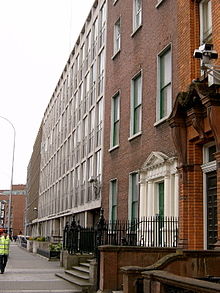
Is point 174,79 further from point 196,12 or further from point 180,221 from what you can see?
point 180,221

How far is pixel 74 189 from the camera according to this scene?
38375 mm

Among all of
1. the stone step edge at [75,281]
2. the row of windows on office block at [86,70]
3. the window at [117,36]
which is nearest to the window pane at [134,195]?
the stone step edge at [75,281]

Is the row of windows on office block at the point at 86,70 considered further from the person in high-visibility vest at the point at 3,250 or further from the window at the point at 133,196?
the person in high-visibility vest at the point at 3,250

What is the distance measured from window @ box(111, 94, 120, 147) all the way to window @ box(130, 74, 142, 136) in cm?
221

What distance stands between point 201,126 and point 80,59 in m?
28.2

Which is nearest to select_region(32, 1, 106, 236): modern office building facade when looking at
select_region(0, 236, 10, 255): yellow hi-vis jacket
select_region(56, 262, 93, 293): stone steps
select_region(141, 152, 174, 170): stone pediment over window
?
select_region(0, 236, 10, 255): yellow hi-vis jacket

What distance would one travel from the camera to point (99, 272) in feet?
44.1

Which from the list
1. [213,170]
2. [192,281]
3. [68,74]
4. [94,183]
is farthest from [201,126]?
[68,74]

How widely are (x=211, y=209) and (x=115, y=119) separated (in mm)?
10746

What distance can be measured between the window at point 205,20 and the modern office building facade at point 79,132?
15.4 metres

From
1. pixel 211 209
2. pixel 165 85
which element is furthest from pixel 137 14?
pixel 211 209

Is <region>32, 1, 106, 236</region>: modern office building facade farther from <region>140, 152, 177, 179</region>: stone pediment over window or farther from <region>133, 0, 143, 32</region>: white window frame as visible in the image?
<region>140, 152, 177, 179</region>: stone pediment over window

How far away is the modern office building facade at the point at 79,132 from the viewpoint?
102 feet

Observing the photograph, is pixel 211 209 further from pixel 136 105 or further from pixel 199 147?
pixel 136 105
